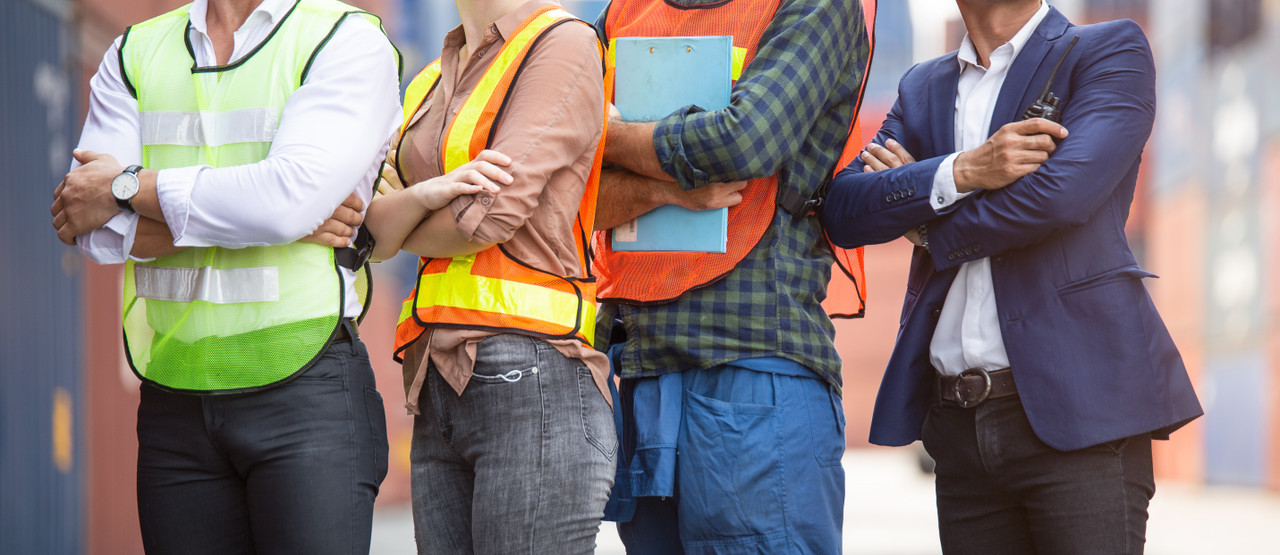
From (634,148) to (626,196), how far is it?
0.12 metres

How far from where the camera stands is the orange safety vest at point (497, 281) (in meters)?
2.12

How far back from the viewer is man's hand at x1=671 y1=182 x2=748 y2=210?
2395 mm

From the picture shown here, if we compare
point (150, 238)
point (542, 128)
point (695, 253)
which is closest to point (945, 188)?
point (695, 253)

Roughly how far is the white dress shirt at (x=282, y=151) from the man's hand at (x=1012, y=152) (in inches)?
45.8

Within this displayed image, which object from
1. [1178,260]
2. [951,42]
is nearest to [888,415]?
[1178,260]

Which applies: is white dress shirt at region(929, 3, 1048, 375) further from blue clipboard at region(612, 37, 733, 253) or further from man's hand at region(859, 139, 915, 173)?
blue clipboard at region(612, 37, 733, 253)

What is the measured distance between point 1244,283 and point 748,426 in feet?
63.7

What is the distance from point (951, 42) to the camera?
3209cm

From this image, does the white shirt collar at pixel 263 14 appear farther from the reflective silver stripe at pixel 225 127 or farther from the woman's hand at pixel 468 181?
the woman's hand at pixel 468 181

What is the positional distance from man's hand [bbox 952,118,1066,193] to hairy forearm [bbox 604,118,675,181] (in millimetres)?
628

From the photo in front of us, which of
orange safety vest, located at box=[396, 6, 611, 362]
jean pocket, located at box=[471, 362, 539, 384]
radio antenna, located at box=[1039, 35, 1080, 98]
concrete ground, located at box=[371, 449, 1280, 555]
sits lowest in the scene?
concrete ground, located at box=[371, 449, 1280, 555]

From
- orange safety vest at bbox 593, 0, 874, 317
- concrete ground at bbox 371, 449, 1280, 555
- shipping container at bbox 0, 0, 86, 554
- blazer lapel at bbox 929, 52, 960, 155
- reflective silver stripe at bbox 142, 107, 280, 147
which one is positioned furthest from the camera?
concrete ground at bbox 371, 449, 1280, 555

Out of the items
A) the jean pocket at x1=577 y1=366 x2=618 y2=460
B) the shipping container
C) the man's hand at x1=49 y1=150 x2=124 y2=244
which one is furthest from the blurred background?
the jean pocket at x1=577 y1=366 x2=618 y2=460

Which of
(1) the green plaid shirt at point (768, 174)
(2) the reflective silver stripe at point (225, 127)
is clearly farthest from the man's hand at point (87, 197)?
(1) the green plaid shirt at point (768, 174)
